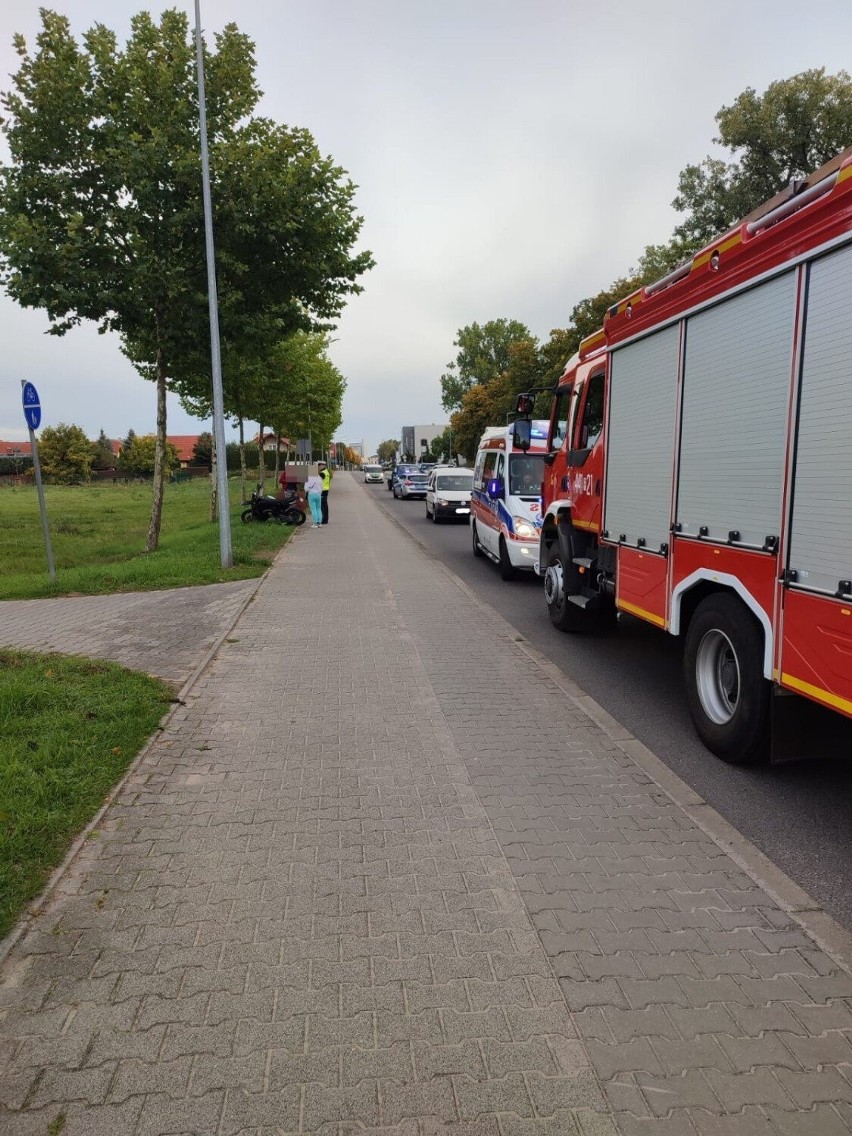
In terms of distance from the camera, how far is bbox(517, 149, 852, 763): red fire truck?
11.5ft

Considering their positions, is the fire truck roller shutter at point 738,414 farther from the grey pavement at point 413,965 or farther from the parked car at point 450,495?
the parked car at point 450,495

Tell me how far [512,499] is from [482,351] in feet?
301

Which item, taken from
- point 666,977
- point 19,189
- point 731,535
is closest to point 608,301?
point 19,189

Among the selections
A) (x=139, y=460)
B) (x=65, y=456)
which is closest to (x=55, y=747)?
(x=65, y=456)

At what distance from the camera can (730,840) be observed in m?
3.63

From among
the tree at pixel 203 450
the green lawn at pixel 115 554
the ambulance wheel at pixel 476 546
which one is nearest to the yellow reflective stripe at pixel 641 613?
the green lawn at pixel 115 554

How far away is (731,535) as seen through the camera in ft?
14.3

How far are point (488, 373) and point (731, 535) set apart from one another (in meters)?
96.3

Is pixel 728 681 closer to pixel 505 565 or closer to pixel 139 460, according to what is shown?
pixel 505 565

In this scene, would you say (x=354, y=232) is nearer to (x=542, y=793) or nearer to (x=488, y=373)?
(x=542, y=793)

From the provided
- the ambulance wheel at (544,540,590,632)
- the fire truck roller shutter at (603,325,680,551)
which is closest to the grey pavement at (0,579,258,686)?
the ambulance wheel at (544,540,590,632)

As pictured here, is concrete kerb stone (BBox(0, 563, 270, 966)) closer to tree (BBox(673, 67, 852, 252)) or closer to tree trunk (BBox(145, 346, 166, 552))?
tree trunk (BBox(145, 346, 166, 552))

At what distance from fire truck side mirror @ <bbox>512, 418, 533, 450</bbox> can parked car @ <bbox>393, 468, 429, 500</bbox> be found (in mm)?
32086

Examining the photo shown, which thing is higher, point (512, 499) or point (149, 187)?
point (149, 187)
